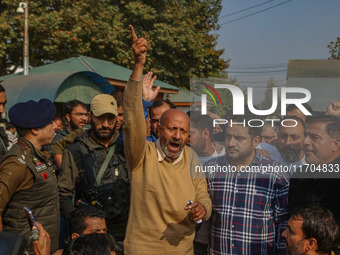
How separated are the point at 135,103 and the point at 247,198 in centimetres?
99

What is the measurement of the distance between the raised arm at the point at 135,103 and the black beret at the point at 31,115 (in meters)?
0.83

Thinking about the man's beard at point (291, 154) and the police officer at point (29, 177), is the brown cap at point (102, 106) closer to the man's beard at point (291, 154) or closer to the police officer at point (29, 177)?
the police officer at point (29, 177)

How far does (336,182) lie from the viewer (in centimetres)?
286

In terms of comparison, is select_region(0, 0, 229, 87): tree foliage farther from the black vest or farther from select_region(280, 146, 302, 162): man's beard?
select_region(280, 146, 302, 162): man's beard

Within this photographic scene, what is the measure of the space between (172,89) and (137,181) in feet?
42.5

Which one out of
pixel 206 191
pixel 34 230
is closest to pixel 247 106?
pixel 206 191

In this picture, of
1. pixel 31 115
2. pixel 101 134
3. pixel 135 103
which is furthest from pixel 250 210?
pixel 31 115

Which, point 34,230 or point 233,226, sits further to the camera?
point 233,226

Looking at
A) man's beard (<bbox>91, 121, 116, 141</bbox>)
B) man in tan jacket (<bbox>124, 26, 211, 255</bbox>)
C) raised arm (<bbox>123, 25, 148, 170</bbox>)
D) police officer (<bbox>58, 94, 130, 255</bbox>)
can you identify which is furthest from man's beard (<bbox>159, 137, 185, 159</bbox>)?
man's beard (<bbox>91, 121, 116, 141</bbox>)

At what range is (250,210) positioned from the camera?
2832 mm

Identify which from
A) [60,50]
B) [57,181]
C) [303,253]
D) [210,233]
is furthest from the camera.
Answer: [60,50]

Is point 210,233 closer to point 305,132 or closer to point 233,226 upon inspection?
point 233,226

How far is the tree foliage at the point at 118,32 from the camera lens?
57.1 ft

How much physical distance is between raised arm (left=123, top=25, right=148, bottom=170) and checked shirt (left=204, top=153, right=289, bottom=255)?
0.59m
